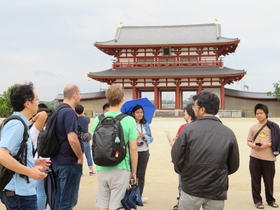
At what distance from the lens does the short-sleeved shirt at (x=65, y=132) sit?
3.18 metres

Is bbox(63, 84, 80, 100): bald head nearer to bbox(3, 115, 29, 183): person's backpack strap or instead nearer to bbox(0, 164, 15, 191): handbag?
bbox(3, 115, 29, 183): person's backpack strap

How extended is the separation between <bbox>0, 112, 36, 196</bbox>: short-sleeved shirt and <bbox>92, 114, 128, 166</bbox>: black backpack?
2.13ft

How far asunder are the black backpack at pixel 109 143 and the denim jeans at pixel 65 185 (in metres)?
0.57

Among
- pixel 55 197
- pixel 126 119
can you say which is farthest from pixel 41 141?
pixel 126 119

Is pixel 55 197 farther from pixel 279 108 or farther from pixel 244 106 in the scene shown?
pixel 279 108

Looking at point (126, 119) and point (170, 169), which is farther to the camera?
point (170, 169)

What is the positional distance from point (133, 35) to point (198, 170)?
2936cm

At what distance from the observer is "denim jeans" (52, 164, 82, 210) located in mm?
3250

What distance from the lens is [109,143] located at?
2824 millimetres

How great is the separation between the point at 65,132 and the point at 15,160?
109cm

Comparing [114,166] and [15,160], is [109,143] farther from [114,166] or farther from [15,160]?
[15,160]

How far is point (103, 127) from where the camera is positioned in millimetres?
2908

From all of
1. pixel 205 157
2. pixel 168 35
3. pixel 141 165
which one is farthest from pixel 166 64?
pixel 205 157

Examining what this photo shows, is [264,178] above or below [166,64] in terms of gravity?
below
